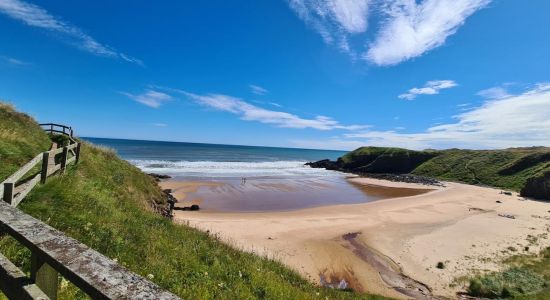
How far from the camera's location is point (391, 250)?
19.6 m

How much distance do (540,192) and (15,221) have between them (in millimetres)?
60258

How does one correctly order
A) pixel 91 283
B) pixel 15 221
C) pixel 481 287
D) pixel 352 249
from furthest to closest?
pixel 352 249 < pixel 481 287 < pixel 15 221 < pixel 91 283

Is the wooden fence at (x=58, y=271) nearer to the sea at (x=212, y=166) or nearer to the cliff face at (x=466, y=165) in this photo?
the sea at (x=212, y=166)

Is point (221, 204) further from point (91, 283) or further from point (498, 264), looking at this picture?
point (91, 283)

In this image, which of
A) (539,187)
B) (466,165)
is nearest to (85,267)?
(539,187)

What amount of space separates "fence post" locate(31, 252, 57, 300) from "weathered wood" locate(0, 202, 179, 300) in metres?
0.08

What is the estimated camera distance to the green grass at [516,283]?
13.2 meters

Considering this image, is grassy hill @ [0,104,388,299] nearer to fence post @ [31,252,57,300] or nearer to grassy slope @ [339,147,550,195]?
fence post @ [31,252,57,300]

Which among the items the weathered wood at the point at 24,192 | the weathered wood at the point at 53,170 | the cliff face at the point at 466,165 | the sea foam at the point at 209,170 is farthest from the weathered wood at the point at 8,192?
the cliff face at the point at 466,165

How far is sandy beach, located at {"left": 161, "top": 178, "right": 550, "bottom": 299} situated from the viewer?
15.9 m

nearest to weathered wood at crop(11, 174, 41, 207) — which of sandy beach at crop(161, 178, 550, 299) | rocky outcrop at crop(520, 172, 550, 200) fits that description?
sandy beach at crop(161, 178, 550, 299)

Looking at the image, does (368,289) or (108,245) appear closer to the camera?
(108,245)

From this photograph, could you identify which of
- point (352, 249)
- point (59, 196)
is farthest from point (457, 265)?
point (59, 196)

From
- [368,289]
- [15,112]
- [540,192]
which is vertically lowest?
[368,289]
